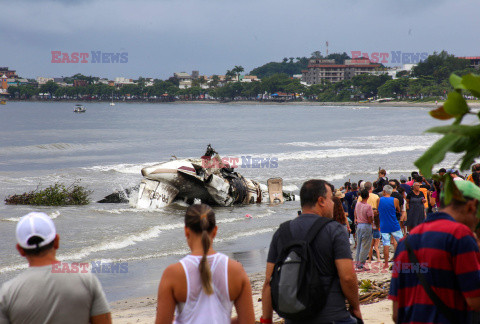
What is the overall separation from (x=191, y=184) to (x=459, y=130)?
811 inches

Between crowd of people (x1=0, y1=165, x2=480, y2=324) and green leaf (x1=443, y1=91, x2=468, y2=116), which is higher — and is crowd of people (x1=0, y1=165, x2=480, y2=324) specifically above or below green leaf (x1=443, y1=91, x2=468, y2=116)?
below

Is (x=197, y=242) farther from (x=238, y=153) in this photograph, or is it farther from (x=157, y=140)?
(x=157, y=140)

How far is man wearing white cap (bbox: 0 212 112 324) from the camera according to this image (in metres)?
3.20

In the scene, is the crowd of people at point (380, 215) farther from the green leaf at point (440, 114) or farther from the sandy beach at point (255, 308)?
the green leaf at point (440, 114)

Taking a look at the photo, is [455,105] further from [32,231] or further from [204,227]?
[32,231]

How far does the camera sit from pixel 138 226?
61.7 ft

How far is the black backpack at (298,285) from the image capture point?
388cm

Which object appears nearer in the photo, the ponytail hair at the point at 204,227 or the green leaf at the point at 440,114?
the green leaf at the point at 440,114

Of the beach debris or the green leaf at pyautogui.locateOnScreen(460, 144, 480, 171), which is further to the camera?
the beach debris

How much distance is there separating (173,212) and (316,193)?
1764 cm

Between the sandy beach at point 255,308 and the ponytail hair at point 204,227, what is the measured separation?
362 cm

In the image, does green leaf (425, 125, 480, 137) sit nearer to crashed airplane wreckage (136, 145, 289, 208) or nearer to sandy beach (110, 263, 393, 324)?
sandy beach (110, 263, 393, 324)

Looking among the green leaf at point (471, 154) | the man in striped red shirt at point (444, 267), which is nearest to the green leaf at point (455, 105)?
the green leaf at point (471, 154)

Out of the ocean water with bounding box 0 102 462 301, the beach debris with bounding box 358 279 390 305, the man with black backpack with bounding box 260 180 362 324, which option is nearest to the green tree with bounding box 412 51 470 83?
the ocean water with bounding box 0 102 462 301
